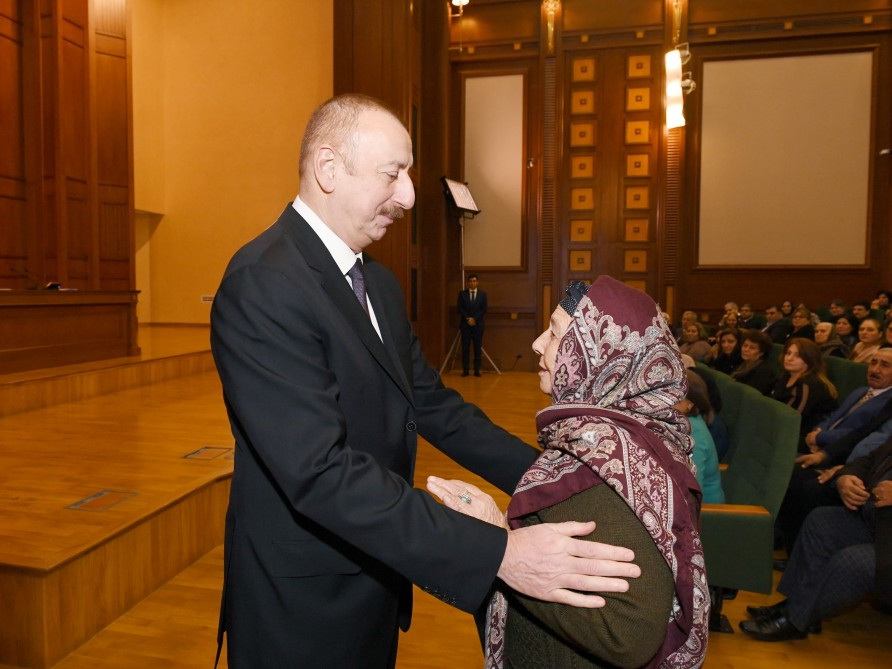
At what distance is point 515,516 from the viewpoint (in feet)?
3.62

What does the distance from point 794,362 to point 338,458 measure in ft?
12.2

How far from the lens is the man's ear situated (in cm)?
119

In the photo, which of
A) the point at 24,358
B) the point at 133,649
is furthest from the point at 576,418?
the point at 24,358

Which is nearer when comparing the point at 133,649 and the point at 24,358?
the point at 133,649

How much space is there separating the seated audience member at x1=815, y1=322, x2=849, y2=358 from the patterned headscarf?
5273 millimetres

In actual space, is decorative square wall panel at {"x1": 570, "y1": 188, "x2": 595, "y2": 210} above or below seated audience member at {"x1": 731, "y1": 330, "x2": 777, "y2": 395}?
above

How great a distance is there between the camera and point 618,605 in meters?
0.97

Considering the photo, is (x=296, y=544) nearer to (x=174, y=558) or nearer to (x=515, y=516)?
(x=515, y=516)

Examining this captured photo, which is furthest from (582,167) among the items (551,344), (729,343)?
(551,344)

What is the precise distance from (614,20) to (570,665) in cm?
1046

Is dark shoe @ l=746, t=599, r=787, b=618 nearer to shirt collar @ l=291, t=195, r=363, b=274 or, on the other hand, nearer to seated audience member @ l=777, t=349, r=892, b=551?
seated audience member @ l=777, t=349, r=892, b=551

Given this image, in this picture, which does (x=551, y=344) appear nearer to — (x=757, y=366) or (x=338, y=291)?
(x=338, y=291)

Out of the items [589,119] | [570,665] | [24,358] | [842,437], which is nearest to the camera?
[570,665]

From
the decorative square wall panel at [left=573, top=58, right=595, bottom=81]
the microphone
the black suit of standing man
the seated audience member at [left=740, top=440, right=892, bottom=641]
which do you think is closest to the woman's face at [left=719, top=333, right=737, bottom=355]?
the seated audience member at [left=740, top=440, right=892, bottom=641]
